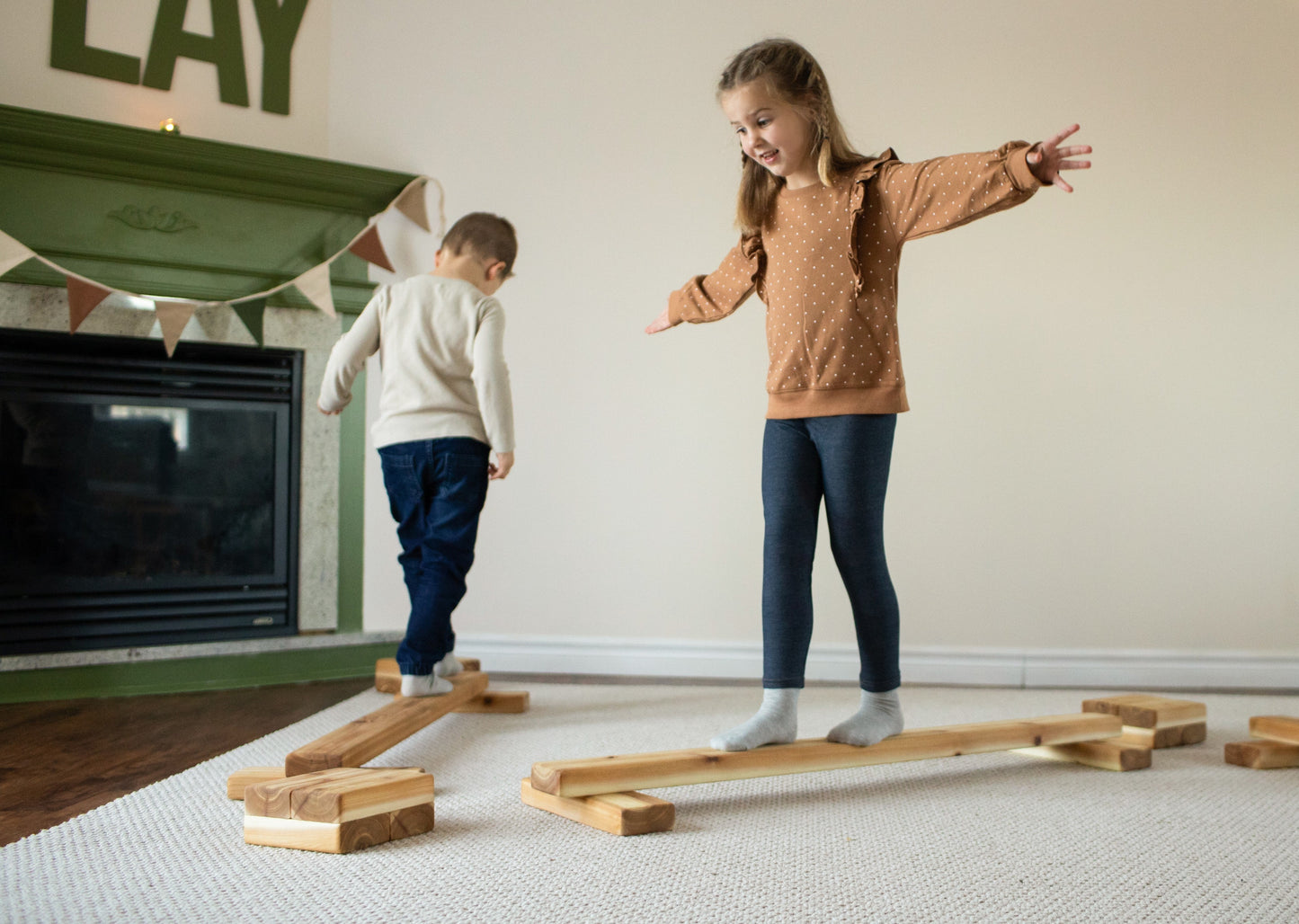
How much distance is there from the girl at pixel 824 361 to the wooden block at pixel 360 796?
42 centimetres

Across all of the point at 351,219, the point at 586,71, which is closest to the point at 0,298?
the point at 351,219

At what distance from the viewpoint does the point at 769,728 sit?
1.40 m

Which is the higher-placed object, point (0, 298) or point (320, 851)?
point (0, 298)

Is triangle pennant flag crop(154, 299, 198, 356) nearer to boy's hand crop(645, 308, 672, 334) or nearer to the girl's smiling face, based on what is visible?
boy's hand crop(645, 308, 672, 334)

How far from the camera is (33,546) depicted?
7.29 feet

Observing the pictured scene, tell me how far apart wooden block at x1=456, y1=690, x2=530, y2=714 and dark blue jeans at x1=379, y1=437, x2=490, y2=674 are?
0.15 meters

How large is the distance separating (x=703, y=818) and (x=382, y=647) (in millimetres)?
1486

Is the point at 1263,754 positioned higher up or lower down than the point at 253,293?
lower down

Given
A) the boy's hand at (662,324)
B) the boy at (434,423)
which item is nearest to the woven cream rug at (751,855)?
the boy at (434,423)

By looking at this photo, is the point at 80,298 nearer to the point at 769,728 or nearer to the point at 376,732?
the point at 376,732

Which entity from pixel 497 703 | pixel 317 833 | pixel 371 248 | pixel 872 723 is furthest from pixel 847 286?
pixel 371 248

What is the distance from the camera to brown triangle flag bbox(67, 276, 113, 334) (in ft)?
7.09

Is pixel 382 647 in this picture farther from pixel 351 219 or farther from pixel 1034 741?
pixel 1034 741

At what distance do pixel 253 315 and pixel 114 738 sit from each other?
1.05 meters
